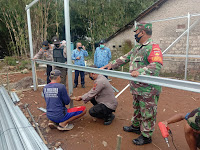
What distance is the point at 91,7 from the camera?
14.8 m

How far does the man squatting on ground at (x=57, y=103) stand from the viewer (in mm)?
2717

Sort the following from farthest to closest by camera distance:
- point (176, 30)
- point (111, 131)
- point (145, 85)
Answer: point (176, 30) < point (111, 131) < point (145, 85)

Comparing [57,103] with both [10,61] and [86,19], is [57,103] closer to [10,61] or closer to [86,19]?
[10,61]

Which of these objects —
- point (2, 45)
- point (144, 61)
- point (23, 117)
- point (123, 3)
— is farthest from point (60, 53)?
point (123, 3)

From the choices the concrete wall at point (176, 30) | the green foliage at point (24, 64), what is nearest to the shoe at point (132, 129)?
the concrete wall at point (176, 30)

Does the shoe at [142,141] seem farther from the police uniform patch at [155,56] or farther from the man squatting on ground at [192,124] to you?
the police uniform patch at [155,56]

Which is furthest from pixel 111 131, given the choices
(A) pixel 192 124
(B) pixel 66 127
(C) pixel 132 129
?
(A) pixel 192 124

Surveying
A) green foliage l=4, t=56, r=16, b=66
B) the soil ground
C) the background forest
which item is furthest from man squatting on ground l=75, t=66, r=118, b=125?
green foliage l=4, t=56, r=16, b=66

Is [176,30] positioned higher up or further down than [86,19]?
further down

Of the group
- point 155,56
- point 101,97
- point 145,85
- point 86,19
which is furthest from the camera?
point 86,19

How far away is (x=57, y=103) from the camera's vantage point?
109 inches

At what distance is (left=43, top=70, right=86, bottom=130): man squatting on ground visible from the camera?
107 inches

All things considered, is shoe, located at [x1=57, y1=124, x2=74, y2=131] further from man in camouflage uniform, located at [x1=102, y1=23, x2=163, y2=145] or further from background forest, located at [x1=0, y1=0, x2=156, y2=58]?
background forest, located at [x1=0, y1=0, x2=156, y2=58]

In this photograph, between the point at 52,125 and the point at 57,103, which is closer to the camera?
the point at 57,103
